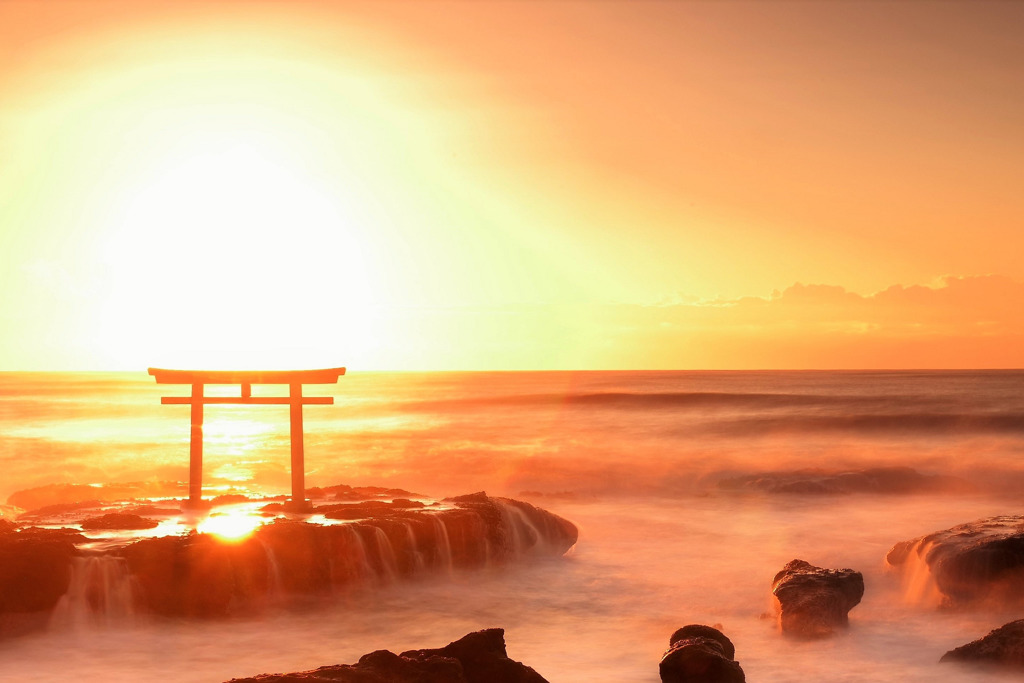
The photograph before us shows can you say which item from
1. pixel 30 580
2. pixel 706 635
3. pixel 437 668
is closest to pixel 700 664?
pixel 706 635

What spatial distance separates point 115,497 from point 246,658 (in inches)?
408

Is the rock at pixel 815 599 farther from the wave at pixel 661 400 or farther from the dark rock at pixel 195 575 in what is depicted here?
the wave at pixel 661 400

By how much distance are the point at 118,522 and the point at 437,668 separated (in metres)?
8.13

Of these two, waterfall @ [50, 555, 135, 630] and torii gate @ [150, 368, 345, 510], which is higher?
torii gate @ [150, 368, 345, 510]

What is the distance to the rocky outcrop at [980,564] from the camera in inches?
534

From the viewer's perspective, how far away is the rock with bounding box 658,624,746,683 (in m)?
9.68

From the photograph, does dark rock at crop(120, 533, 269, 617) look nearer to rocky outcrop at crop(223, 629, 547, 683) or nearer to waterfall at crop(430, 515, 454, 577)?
waterfall at crop(430, 515, 454, 577)

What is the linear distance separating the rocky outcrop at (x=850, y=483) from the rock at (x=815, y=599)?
1615 centimetres

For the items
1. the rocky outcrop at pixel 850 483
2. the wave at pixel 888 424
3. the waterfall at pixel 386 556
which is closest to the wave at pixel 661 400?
the wave at pixel 888 424

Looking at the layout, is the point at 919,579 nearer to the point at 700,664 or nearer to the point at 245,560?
Result: the point at 700,664

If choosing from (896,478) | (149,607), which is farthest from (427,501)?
(896,478)

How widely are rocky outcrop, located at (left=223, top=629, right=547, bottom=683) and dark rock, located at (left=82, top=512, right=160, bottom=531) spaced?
690cm

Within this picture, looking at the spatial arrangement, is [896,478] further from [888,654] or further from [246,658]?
[246,658]

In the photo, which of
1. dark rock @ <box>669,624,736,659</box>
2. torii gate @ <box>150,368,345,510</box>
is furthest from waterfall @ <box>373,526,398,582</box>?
dark rock @ <box>669,624,736,659</box>
